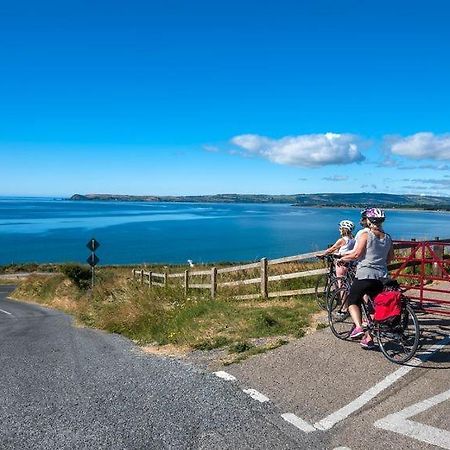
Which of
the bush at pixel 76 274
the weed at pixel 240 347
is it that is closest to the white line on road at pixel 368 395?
the weed at pixel 240 347

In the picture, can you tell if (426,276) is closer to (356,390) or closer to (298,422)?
(356,390)

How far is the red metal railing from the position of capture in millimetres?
8172

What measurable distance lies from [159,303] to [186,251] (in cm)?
7027

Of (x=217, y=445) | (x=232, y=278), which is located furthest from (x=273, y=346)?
(x=232, y=278)

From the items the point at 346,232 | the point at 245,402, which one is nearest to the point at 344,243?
the point at 346,232

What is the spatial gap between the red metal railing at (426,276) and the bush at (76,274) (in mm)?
21802

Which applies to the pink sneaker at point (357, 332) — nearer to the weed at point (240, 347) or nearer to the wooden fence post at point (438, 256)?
the weed at point (240, 347)

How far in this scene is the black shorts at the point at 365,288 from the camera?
20.9 feet

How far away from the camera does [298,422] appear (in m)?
4.53

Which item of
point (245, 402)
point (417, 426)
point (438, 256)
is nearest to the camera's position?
point (417, 426)

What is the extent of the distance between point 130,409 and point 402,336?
331cm

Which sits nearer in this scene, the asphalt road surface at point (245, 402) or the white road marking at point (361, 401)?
the asphalt road surface at point (245, 402)

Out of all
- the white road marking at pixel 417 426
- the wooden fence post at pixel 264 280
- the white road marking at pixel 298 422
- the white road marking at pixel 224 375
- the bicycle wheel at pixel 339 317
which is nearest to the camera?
the white road marking at pixel 417 426

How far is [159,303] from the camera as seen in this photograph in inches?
470
